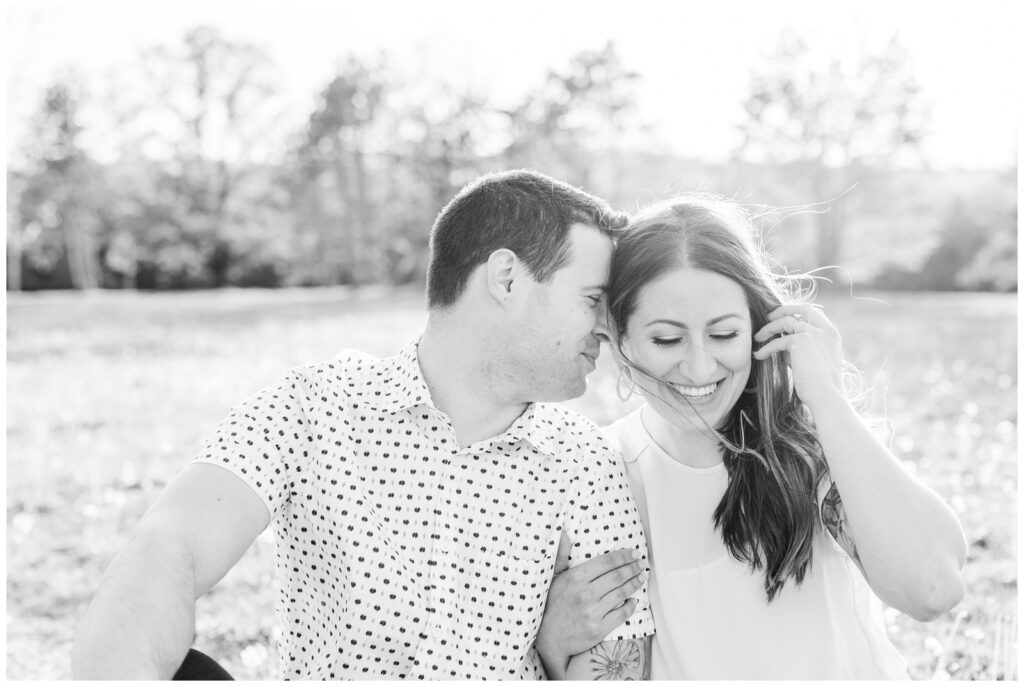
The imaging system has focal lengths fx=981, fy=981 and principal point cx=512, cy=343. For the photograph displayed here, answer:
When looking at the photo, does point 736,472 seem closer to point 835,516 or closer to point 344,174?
point 835,516

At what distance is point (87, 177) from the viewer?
35719 millimetres

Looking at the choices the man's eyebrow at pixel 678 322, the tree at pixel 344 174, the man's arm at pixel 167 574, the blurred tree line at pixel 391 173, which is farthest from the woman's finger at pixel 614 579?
the tree at pixel 344 174

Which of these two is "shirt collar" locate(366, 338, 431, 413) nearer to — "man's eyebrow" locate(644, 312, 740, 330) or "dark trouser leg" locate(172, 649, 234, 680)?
"man's eyebrow" locate(644, 312, 740, 330)

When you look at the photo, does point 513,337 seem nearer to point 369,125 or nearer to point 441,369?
point 441,369

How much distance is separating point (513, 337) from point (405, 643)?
3.33 feet

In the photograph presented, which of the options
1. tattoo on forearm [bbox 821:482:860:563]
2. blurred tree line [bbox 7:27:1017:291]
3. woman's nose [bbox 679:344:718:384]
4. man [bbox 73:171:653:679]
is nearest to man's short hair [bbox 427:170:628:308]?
man [bbox 73:171:653:679]

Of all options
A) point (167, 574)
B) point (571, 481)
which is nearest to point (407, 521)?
point (571, 481)

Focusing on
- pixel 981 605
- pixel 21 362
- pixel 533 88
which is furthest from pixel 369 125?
pixel 981 605

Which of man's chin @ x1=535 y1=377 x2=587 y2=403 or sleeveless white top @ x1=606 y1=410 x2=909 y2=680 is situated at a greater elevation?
man's chin @ x1=535 y1=377 x2=587 y2=403

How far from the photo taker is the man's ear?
3.22m

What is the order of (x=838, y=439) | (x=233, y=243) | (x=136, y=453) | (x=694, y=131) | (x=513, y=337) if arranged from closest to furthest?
(x=838, y=439)
(x=513, y=337)
(x=136, y=453)
(x=694, y=131)
(x=233, y=243)

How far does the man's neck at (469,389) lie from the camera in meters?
3.23

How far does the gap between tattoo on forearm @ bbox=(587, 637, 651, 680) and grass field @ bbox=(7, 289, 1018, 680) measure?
1805 mm

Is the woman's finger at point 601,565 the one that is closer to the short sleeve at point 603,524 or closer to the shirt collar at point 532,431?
the short sleeve at point 603,524
